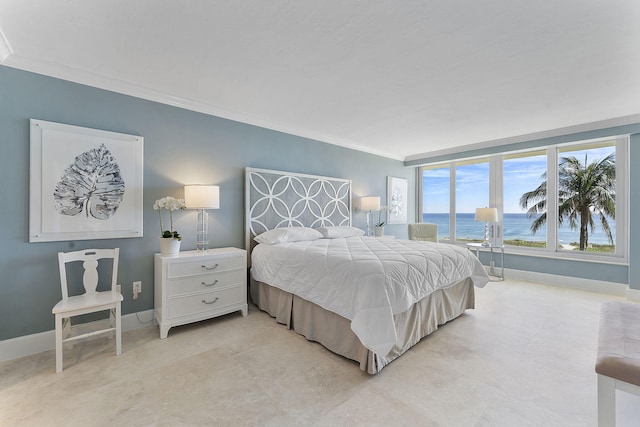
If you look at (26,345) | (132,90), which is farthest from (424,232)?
(26,345)

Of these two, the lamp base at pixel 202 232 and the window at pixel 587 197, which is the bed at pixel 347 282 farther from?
the window at pixel 587 197

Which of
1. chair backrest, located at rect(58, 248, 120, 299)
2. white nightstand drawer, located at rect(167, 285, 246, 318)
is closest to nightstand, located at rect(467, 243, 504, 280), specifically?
white nightstand drawer, located at rect(167, 285, 246, 318)

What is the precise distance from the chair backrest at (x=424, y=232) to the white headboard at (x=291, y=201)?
4.31 ft

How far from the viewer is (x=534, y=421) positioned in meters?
1.49

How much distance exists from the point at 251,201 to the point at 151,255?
126 cm

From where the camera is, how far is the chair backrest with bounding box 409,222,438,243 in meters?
4.94

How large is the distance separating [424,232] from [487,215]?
1084 mm

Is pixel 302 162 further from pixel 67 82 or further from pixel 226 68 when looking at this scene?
pixel 67 82

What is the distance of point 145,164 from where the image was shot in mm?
2770

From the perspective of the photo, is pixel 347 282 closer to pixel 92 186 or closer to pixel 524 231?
pixel 92 186

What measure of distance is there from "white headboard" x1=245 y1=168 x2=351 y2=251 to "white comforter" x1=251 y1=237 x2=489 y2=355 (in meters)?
0.53

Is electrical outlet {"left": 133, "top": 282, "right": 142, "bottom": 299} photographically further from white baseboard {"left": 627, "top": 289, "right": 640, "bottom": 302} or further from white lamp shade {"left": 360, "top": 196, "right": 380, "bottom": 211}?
white baseboard {"left": 627, "top": 289, "right": 640, "bottom": 302}

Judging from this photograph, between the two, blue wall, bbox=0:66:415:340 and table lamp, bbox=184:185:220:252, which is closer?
blue wall, bbox=0:66:415:340

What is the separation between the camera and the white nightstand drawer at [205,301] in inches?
99.9
